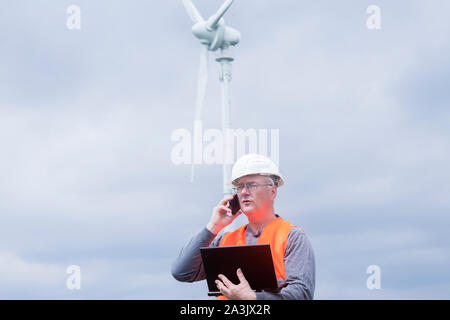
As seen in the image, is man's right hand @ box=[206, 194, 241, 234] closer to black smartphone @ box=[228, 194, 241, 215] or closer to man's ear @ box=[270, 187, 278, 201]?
black smartphone @ box=[228, 194, 241, 215]

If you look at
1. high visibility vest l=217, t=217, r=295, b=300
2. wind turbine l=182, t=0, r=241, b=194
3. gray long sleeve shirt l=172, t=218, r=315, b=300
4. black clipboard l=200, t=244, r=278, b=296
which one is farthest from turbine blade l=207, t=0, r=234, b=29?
black clipboard l=200, t=244, r=278, b=296

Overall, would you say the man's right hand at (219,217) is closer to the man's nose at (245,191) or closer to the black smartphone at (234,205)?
the black smartphone at (234,205)

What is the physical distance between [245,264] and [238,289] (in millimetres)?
267

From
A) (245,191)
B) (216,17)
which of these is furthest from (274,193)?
(216,17)

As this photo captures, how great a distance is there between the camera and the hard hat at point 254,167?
27.9ft

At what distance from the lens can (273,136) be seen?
26.8m

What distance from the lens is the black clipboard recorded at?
7555 millimetres

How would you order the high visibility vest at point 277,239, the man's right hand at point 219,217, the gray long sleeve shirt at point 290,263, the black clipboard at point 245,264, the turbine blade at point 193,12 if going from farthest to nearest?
the turbine blade at point 193,12
the man's right hand at point 219,217
the high visibility vest at point 277,239
the gray long sleeve shirt at point 290,263
the black clipboard at point 245,264

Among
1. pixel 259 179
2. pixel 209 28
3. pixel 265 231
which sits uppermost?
pixel 209 28

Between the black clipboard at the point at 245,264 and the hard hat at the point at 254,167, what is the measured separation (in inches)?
44.8

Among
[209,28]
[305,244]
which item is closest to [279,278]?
[305,244]

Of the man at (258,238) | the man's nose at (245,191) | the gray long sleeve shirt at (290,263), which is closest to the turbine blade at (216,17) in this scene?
the man at (258,238)
